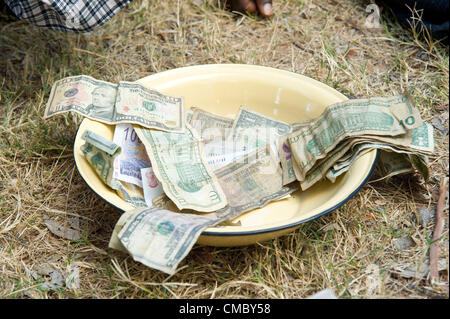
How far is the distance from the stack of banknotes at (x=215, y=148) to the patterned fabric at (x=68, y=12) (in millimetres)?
234

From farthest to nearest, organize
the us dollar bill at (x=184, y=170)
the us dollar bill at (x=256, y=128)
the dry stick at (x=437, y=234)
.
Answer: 1. the us dollar bill at (x=256, y=128)
2. the us dollar bill at (x=184, y=170)
3. the dry stick at (x=437, y=234)

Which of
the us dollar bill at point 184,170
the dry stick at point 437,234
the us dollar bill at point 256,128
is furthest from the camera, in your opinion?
the us dollar bill at point 256,128

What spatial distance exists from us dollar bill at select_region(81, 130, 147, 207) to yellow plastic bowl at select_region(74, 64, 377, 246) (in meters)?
0.02

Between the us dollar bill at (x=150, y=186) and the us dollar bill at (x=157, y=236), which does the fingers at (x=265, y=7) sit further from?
the us dollar bill at (x=157, y=236)

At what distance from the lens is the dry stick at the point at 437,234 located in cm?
135

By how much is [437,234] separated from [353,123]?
0.42m

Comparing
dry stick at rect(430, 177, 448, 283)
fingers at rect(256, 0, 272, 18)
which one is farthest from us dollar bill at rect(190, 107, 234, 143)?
fingers at rect(256, 0, 272, 18)

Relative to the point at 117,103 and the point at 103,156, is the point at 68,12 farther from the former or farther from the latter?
the point at 103,156

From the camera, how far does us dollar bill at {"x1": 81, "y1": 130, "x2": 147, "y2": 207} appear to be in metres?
1.40

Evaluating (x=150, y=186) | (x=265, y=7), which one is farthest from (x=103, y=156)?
(x=265, y=7)

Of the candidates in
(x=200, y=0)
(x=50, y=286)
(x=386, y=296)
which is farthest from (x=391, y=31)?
(x=50, y=286)

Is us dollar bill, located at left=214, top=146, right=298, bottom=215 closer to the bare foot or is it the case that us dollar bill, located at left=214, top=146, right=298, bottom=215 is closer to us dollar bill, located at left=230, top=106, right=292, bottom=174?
us dollar bill, located at left=230, top=106, right=292, bottom=174

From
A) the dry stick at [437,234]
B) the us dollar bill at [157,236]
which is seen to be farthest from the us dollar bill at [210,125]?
the dry stick at [437,234]

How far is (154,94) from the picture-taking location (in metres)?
1.70
